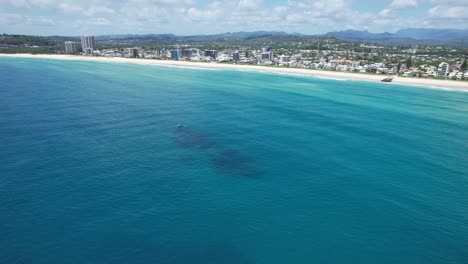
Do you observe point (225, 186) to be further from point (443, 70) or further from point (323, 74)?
point (443, 70)

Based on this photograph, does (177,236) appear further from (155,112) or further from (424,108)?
(424,108)

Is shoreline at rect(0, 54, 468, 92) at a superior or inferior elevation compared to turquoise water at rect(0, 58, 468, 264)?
superior

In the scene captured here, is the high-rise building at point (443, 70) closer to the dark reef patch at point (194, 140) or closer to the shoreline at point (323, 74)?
the shoreline at point (323, 74)

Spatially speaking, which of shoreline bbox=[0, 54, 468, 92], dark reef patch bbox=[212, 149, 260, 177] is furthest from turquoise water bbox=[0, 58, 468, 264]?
shoreline bbox=[0, 54, 468, 92]

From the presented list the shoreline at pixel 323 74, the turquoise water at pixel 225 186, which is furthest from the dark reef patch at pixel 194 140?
the shoreline at pixel 323 74

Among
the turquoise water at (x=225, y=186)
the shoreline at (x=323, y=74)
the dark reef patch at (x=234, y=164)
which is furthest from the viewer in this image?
the shoreline at (x=323, y=74)

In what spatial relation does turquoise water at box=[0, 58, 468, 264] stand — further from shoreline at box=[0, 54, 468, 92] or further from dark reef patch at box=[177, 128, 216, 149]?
shoreline at box=[0, 54, 468, 92]

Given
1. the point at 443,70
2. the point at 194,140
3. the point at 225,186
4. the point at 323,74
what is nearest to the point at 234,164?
the point at 225,186

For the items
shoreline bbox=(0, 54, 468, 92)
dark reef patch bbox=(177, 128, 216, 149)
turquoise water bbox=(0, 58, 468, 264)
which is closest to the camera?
turquoise water bbox=(0, 58, 468, 264)
